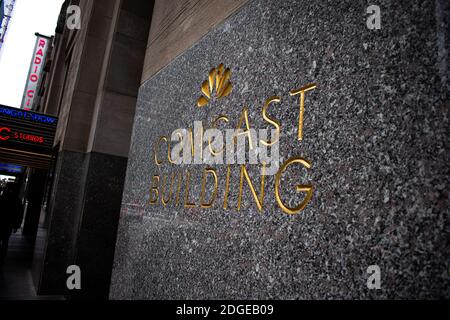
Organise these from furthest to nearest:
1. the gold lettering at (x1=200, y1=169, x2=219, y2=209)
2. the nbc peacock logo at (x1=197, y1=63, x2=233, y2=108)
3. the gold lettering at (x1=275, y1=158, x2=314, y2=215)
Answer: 1. the nbc peacock logo at (x1=197, y1=63, x2=233, y2=108)
2. the gold lettering at (x1=200, y1=169, x2=219, y2=209)
3. the gold lettering at (x1=275, y1=158, x2=314, y2=215)

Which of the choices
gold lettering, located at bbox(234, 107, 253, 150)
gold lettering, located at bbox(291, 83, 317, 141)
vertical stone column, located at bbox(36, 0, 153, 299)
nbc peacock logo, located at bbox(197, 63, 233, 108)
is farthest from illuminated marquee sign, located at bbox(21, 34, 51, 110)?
gold lettering, located at bbox(291, 83, 317, 141)

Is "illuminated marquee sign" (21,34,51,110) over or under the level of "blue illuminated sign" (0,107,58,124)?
over

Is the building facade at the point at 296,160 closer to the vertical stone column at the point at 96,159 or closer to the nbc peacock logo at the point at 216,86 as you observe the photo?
the nbc peacock logo at the point at 216,86

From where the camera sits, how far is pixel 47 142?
7.85 m

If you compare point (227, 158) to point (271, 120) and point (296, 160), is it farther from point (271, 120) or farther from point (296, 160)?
point (296, 160)

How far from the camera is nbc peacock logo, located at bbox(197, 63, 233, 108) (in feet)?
6.25

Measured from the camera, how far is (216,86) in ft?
6.59

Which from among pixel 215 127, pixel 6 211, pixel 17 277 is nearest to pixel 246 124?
pixel 215 127

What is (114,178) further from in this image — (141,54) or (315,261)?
(315,261)

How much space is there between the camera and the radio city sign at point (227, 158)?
4.35ft

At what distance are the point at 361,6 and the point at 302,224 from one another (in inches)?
33.3

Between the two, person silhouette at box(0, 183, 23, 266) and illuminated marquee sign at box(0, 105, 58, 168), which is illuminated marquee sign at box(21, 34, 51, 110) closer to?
illuminated marquee sign at box(0, 105, 58, 168)
